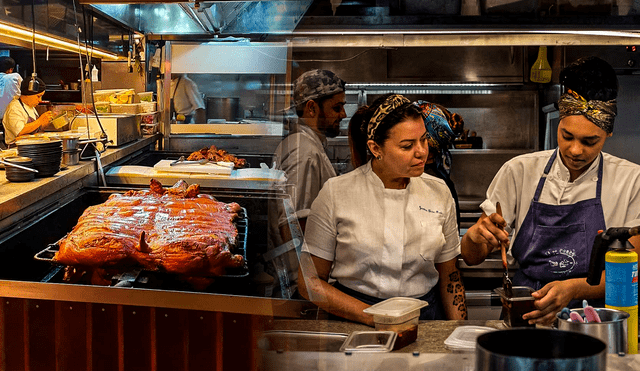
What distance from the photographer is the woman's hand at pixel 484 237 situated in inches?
69.5

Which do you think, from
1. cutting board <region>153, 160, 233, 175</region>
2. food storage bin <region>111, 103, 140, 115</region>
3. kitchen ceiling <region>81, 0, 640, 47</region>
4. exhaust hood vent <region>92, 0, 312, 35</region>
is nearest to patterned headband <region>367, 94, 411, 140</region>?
kitchen ceiling <region>81, 0, 640, 47</region>

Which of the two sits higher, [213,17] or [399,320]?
[213,17]

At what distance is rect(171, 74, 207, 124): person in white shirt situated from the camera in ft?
19.2

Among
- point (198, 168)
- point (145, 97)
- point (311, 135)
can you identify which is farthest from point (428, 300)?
point (145, 97)

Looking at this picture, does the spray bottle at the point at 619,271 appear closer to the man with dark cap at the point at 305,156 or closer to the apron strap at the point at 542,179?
the apron strap at the point at 542,179

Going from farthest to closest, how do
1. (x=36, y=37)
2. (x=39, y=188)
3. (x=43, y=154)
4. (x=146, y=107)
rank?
(x=146, y=107)
(x=36, y=37)
(x=43, y=154)
(x=39, y=188)

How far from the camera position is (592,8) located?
3.90 m

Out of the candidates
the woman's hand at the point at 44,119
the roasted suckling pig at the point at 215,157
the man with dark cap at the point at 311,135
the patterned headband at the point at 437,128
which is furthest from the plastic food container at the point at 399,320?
the woman's hand at the point at 44,119

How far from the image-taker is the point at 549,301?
1.68 metres

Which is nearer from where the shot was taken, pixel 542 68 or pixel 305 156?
pixel 305 156

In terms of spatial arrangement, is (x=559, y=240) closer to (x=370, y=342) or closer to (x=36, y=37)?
(x=370, y=342)

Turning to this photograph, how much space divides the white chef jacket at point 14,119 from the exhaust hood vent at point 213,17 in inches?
47.8

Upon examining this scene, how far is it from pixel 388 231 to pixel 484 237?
39 centimetres

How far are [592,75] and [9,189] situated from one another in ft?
7.74
